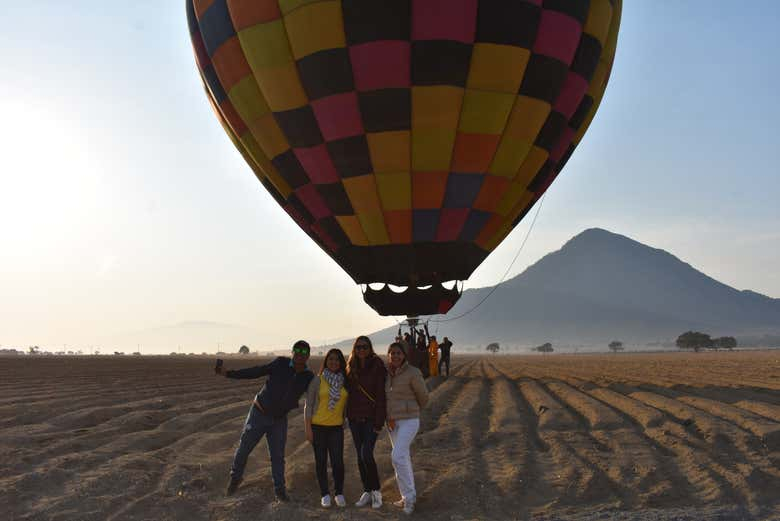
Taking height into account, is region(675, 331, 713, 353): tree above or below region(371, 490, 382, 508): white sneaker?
above

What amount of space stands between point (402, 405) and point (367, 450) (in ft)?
1.77

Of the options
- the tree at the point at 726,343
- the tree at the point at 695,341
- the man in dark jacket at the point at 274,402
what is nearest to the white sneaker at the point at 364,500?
the man in dark jacket at the point at 274,402

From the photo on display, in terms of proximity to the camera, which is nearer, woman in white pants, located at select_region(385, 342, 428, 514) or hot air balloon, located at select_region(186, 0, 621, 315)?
woman in white pants, located at select_region(385, 342, 428, 514)

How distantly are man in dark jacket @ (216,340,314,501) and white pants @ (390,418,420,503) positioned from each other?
103 centimetres

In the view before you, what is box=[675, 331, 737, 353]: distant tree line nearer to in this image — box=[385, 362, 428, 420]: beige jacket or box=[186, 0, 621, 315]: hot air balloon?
box=[186, 0, 621, 315]: hot air balloon

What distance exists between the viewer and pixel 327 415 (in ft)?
20.0

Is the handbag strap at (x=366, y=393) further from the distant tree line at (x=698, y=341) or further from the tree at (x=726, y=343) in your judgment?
the tree at (x=726, y=343)

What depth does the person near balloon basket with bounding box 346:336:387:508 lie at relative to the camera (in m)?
6.06

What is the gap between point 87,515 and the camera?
18.4 feet

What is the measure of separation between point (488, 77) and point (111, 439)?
793 centimetres

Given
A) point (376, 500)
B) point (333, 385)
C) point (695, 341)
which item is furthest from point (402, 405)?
point (695, 341)

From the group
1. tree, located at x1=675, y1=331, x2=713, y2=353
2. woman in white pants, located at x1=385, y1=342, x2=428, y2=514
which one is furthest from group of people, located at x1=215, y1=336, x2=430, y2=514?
tree, located at x1=675, y1=331, x2=713, y2=353

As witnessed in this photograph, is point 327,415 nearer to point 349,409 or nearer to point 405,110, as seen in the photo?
point 349,409

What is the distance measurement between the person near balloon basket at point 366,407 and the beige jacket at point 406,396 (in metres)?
0.10
